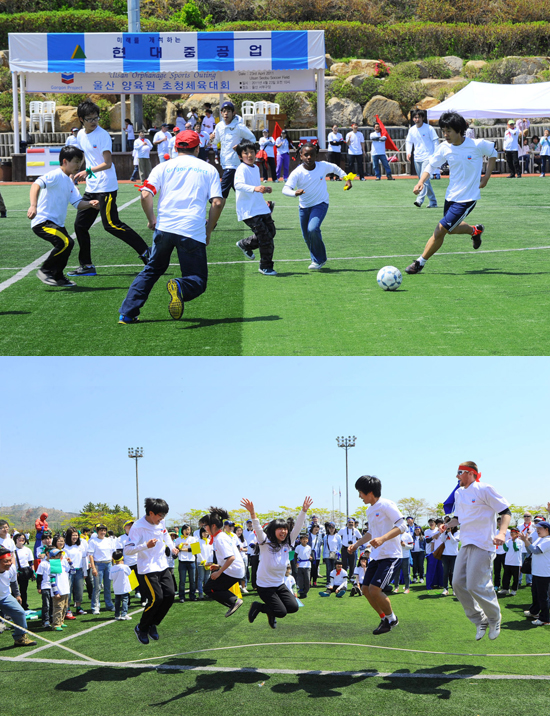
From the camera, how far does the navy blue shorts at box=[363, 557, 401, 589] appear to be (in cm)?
652

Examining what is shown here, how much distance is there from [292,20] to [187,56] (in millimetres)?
25091

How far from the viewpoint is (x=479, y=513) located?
6.43 m

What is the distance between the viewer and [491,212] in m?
19.4

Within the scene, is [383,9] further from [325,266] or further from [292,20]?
[325,266]

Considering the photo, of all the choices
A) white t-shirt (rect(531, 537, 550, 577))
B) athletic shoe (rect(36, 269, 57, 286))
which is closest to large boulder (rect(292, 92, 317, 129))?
athletic shoe (rect(36, 269, 57, 286))

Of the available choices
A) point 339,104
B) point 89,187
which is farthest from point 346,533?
point 339,104

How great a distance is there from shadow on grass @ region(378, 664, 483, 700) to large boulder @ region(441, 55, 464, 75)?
163 feet

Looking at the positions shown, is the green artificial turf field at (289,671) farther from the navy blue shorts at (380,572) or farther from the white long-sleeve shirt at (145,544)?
the white long-sleeve shirt at (145,544)

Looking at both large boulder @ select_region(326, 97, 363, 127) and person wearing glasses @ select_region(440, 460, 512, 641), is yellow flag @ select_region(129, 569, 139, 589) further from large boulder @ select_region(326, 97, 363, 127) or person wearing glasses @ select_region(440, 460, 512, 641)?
large boulder @ select_region(326, 97, 363, 127)

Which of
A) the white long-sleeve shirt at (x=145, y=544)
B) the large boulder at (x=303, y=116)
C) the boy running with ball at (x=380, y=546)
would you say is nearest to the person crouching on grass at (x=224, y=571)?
the white long-sleeve shirt at (x=145, y=544)

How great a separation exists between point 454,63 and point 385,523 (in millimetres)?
50641

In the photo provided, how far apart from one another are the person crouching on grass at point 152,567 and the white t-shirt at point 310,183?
647 centimetres

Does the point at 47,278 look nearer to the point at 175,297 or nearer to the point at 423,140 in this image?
the point at 175,297

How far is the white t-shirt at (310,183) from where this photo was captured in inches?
469
